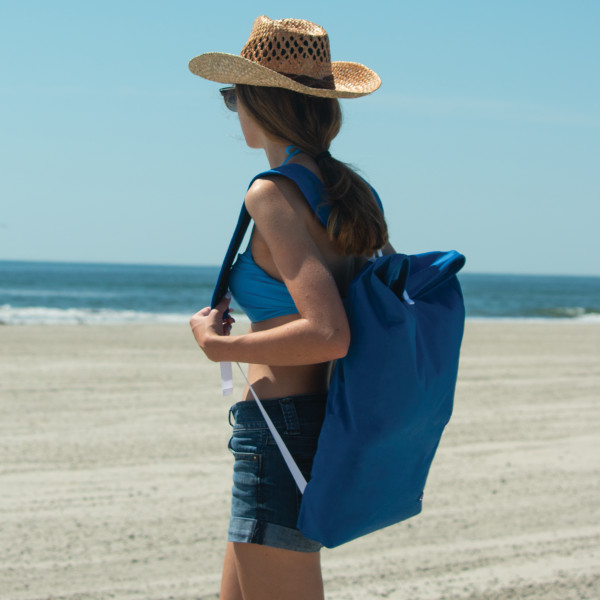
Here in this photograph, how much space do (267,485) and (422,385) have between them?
0.42 metres

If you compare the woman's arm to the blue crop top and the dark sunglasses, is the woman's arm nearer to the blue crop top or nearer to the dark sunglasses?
the blue crop top

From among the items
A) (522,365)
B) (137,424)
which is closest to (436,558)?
(137,424)

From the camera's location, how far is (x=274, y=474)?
1641mm

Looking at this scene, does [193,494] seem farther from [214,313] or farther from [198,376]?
[198,376]

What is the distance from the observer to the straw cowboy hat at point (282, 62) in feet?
5.33

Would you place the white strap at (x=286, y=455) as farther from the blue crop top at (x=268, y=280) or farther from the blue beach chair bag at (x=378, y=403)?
the blue crop top at (x=268, y=280)

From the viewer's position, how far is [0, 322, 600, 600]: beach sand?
10.5 feet

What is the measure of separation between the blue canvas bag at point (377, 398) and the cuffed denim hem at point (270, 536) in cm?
9

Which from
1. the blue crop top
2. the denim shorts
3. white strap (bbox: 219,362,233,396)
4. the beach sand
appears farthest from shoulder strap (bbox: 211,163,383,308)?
the beach sand

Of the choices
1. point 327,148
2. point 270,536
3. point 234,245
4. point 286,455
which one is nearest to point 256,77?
point 327,148

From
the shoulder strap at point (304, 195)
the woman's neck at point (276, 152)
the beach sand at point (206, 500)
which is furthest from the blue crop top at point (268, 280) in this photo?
the beach sand at point (206, 500)

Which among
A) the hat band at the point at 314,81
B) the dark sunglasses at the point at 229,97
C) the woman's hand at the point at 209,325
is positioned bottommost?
the woman's hand at the point at 209,325

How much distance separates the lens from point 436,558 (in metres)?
3.42

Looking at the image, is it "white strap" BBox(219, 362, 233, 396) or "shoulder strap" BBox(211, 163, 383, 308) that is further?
"white strap" BBox(219, 362, 233, 396)
